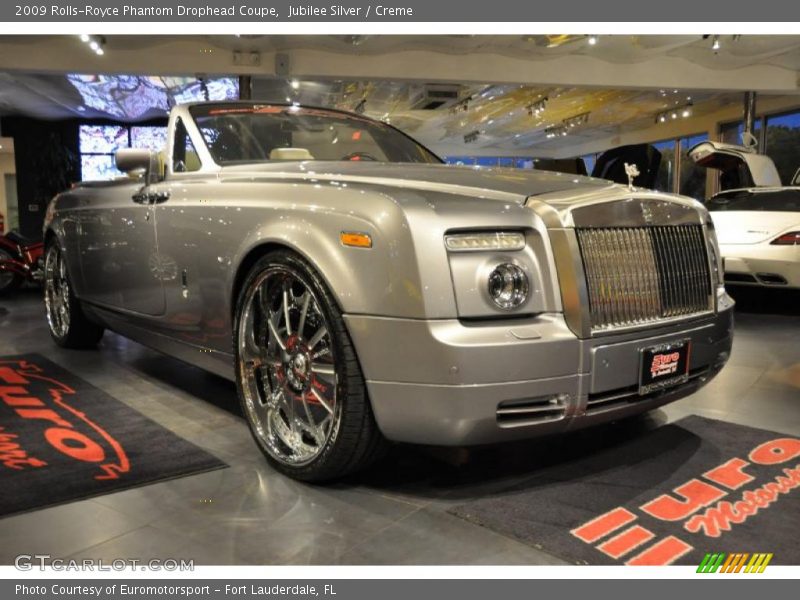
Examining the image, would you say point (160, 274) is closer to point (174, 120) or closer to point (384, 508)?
point (174, 120)

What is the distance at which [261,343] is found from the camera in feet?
8.63

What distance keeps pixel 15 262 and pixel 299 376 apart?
721 cm

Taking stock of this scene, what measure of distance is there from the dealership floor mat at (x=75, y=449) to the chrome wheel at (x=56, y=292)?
1101mm

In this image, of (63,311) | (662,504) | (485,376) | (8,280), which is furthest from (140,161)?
(8,280)

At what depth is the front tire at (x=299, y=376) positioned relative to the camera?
2.17 meters

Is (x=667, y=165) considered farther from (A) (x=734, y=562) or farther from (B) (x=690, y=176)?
(A) (x=734, y=562)

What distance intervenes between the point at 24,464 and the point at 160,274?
39.1 inches

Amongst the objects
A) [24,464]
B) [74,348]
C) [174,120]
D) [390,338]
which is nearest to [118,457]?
[24,464]

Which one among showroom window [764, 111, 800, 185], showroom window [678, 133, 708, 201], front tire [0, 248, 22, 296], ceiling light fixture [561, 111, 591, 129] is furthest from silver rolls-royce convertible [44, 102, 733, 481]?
showroom window [678, 133, 708, 201]

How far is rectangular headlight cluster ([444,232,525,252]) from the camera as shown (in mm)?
2020

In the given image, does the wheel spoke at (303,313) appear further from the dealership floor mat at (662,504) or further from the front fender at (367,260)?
the dealership floor mat at (662,504)

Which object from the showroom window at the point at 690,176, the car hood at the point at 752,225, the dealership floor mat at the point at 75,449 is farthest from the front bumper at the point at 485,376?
the showroom window at the point at 690,176

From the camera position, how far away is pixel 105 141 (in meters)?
14.8

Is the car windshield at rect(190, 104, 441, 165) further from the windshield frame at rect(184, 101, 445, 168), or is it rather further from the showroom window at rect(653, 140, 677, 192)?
the showroom window at rect(653, 140, 677, 192)
